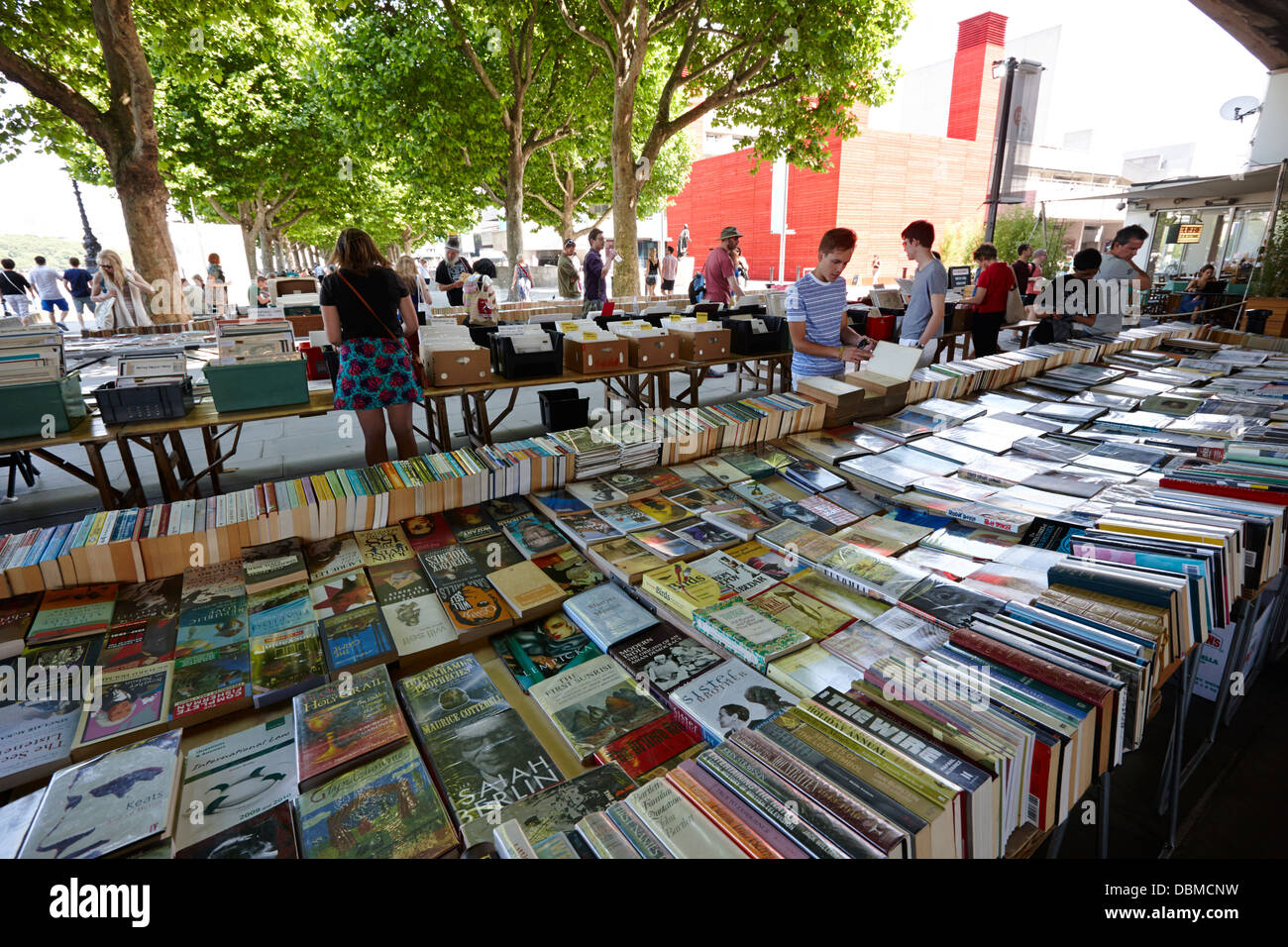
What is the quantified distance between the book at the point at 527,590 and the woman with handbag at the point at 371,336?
262 cm

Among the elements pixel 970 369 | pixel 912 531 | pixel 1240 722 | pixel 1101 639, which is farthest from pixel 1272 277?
pixel 1101 639

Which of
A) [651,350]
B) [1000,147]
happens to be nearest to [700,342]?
[651,350]

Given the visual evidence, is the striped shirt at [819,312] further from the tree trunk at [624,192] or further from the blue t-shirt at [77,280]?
the blue t-shirt at [77,280]

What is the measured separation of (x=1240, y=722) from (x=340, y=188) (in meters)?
22.1

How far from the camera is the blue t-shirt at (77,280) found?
11.4m

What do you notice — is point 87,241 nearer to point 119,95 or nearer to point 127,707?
point 119,95

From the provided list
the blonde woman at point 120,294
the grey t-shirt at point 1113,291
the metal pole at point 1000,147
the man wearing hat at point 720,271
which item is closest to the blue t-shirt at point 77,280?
the blonde woman at point 120,294

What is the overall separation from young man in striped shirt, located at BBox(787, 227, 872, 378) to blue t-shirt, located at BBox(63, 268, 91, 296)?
47.2 feet

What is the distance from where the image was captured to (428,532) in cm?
206

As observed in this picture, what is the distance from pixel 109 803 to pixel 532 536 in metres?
1.19
